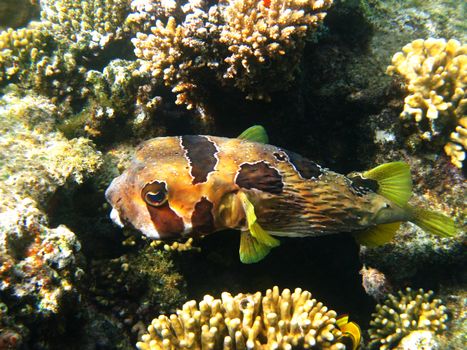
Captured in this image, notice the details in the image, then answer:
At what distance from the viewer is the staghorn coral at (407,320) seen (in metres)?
4.12

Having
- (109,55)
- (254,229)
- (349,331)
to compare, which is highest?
(109,55)

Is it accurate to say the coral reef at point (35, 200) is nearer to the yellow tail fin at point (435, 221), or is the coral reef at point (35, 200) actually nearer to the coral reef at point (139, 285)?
the coral reef at point (139, 285)

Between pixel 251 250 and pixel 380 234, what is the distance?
1667mm

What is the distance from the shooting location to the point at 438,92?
4.71 metres

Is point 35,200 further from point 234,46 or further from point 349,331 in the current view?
point 349,331

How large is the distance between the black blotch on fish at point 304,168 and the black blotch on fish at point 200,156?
2.71ft

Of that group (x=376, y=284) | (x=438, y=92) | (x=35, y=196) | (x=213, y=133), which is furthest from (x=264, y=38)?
(x=376, y=284)

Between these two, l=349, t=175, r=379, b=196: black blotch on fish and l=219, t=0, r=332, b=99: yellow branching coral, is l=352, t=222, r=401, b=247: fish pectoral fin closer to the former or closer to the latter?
l=349, t=175, r=379, b=196: black blotch on fish

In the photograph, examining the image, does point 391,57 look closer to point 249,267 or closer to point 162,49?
point 162,49

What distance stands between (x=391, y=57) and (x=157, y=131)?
12.4 ft

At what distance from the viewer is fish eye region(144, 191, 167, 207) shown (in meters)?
2.78

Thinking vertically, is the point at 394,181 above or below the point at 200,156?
below

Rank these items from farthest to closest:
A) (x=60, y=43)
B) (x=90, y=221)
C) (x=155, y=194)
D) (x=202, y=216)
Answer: (x=60, y=43) → (x=90, y=221) → (x=202, y=216) → (x=155, y=194)

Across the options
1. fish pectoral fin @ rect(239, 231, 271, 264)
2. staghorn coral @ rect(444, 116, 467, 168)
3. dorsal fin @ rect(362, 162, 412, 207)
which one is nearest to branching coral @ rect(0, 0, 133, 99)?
Answer: fish pectoral fin @ rect(239, 231, 271, 264)
